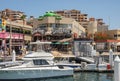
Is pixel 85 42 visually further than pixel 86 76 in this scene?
Yes

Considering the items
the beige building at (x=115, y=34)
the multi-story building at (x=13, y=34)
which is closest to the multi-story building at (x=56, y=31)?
the multi-story building at (x=13, y=34)

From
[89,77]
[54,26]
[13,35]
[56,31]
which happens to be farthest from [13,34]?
[89,77]

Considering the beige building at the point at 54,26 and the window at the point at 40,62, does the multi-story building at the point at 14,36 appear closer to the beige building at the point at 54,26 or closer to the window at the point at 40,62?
the beige building at the point at 54,26

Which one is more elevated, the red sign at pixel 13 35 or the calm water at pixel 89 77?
the red sign at pixel 13 35

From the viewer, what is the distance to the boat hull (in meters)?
30.9

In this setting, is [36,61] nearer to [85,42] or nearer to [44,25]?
[85,42]

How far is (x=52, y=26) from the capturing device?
7188 cm

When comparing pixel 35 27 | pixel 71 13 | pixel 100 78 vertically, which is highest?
pixel 71 13

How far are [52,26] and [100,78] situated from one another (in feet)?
129

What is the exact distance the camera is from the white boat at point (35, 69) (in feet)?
102

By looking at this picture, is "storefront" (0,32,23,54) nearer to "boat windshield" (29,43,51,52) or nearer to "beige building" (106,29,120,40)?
"boat windshield" (29,43,51,52)

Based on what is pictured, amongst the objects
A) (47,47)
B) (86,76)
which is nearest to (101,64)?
(86,76)

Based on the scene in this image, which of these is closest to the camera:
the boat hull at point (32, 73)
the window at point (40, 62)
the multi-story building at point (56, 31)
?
the boat hull at point (32, 73)

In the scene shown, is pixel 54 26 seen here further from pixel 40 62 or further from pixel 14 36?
pixel 40 62
